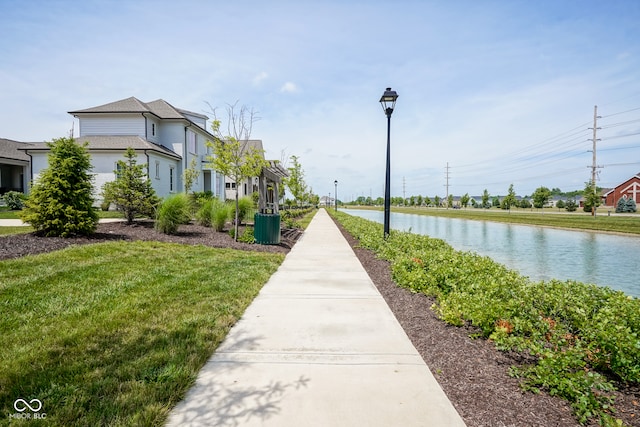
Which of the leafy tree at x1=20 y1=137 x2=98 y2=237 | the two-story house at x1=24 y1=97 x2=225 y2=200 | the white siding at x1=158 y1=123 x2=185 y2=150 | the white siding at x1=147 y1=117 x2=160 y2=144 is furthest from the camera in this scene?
the white siding at x1=158 y1=123 x2=185 y2=150

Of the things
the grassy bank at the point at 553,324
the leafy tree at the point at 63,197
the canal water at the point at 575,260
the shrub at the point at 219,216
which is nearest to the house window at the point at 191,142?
the shrub at the point at 219,216

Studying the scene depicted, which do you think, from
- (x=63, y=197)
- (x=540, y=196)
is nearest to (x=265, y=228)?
(x=63, y=197)

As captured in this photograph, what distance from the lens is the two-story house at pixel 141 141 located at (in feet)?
71.6

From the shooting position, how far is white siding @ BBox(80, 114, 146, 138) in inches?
957

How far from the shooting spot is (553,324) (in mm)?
3686

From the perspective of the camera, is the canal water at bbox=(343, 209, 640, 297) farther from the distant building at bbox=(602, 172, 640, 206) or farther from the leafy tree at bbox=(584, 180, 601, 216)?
the distant building at bbox=(602, 172, 640, 206)

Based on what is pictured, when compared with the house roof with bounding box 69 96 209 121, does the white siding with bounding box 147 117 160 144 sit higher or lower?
lower

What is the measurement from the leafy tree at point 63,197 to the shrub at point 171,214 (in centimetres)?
189

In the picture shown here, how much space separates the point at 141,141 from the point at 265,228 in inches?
659

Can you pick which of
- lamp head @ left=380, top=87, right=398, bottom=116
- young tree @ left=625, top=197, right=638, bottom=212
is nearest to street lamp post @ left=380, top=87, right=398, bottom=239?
Result: lamp head @ left=380, top=87, right=398, bottom=116

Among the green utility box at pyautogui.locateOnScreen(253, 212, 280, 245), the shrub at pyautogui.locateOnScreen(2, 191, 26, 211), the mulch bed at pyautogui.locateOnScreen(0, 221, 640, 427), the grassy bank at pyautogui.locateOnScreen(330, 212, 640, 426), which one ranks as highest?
the shrub at pyautogui.locateOnScreen(2, 191, 26, 211)

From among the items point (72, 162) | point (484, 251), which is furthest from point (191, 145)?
point (484, 251)

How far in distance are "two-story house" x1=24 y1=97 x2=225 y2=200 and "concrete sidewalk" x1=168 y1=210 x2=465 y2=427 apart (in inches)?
714

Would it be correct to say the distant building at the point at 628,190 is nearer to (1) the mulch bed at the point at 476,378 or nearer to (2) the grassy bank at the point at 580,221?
(2) the grassy bank at the point at 580,221
